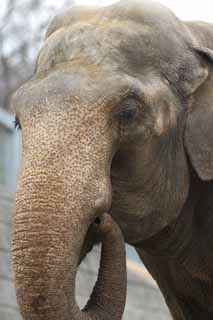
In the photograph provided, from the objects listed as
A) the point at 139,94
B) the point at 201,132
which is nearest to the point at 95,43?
the point at 139,94

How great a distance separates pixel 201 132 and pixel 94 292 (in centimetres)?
77

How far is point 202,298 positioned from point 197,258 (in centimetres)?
29

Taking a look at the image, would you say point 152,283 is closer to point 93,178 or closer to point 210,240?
point 210,240

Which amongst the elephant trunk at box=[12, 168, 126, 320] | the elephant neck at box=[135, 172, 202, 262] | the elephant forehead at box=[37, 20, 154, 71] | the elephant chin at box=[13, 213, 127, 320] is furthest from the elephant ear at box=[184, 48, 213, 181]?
the elephant trunk at box=[12, 168, 126, 320]

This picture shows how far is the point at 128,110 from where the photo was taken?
13.5 ft

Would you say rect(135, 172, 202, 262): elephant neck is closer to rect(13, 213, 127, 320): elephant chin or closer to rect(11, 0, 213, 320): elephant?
rect(11, 0, 213, 320): elephant

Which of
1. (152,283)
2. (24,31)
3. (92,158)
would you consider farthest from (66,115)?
(24,31)

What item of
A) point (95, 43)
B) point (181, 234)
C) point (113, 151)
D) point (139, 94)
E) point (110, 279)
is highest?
point (95, 43)

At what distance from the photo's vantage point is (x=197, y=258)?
4766 mm

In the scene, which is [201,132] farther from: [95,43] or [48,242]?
[48,242]

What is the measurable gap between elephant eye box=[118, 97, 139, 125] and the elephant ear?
14.1 inches

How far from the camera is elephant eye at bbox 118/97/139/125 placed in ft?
13.4

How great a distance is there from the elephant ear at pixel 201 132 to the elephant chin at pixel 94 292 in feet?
1.53

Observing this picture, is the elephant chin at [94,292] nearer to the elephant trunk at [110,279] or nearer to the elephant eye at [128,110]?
the elephant trunk at [110,279]
